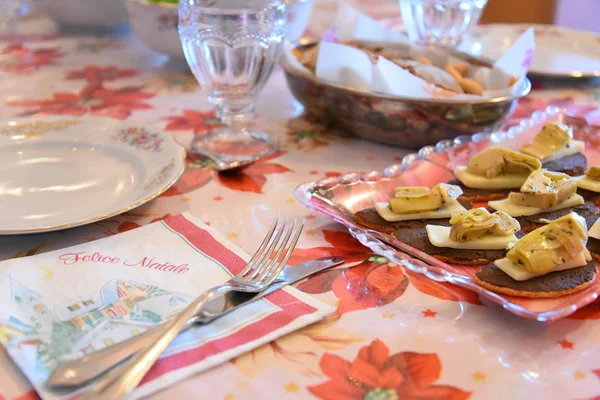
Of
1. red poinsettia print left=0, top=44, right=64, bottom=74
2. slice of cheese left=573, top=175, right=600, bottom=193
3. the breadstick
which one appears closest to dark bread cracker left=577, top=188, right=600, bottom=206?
slice of cheese left=573, top=175, right=600, bottom=193

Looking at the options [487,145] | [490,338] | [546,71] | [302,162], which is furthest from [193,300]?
[546,71]

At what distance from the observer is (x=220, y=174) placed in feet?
2.86

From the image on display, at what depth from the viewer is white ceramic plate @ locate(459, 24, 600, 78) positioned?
1268mm

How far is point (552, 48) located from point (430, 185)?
0.80 meters

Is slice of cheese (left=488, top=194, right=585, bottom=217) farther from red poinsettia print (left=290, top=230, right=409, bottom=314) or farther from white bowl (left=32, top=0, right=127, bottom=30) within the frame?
white bowl (left=32, top=0, right=127, bottom=30)

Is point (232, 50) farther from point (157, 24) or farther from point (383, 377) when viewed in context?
point (383, 377)

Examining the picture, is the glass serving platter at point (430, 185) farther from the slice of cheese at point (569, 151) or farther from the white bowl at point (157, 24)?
the white bowl at point (157, 24)

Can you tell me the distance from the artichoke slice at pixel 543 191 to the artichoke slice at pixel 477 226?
8cm

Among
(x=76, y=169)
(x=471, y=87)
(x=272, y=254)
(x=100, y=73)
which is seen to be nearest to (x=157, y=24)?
(x=100, y=73)

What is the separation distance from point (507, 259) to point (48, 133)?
2.21ft

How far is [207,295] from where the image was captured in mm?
531

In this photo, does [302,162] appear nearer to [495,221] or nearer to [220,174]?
[220,174]

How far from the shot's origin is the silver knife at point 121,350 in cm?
44

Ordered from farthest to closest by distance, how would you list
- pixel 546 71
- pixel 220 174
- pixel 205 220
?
pixel 546 71
pixel 220 174
pixel 205 220
